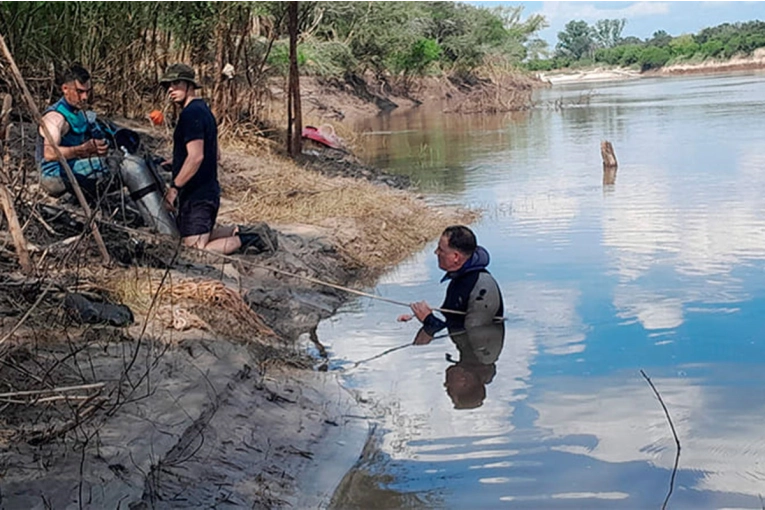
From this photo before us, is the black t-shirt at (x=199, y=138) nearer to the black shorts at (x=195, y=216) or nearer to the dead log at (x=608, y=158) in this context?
the black shorts at (x=195, y=216)

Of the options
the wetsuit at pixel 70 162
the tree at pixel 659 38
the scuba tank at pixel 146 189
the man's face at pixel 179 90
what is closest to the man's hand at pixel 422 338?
the scuba tank at pixel 146 189

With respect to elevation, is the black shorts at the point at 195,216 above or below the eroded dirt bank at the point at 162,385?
above

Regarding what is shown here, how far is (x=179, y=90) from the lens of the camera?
8484mm

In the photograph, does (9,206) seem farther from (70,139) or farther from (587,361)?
(587,361)

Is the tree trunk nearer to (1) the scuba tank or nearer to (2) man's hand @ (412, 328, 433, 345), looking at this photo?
(1) the scuba tank

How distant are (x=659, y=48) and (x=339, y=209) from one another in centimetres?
12237

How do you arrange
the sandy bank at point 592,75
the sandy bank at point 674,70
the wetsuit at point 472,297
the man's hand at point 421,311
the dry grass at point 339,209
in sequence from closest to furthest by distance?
the wetsuit at point 472,297
the man's hand at point 421,311
the dry grass at point 339,209
the sandy bank at point 674,70
the sandy bank at point 592,75

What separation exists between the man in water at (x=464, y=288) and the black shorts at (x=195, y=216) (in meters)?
2.06

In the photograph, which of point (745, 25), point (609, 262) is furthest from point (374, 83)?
point (745, 25)

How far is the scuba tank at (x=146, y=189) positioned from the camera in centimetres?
889

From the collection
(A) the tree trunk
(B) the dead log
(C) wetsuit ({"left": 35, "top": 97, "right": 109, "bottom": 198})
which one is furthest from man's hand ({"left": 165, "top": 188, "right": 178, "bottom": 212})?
(B) the dead log

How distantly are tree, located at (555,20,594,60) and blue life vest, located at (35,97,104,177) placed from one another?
184 metres

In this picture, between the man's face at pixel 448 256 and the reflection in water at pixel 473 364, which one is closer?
the reflection in water at pixel 473 364

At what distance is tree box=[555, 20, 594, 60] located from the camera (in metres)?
187
